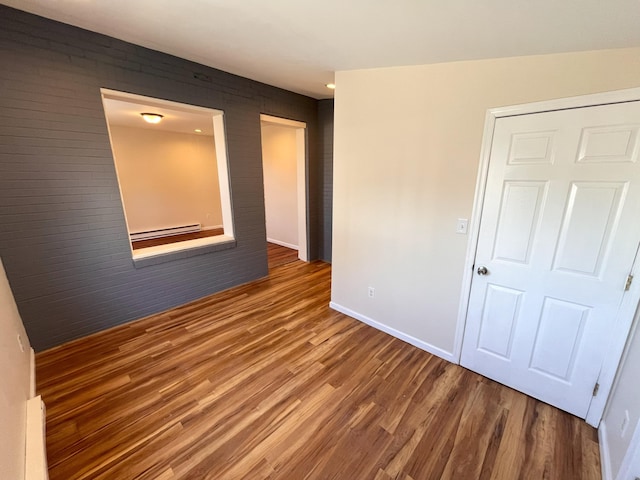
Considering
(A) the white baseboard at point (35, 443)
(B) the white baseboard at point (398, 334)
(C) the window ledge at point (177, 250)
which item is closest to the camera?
(A) the white baseboard at point (35, 443)

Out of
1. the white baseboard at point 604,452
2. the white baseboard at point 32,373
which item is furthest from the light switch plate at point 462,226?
the white baseboard at point 32,373

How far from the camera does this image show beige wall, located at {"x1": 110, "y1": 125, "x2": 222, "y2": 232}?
5.74 meters

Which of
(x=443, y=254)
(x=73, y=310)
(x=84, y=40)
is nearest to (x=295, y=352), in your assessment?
(x=443, y=254)

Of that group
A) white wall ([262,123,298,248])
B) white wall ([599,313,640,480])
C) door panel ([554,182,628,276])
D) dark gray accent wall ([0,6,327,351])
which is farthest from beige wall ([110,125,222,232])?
white wall ([599,313,640,480])

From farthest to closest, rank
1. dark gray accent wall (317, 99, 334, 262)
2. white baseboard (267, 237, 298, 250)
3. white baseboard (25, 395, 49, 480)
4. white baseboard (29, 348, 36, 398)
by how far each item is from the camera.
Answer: white baseboard (267, 237, 298, 250) → dark gray accent wall (317, 99, 334, 262) → white baseboard (29, 348, 36, 398) → white baseboard (25, 395, 49, 480)

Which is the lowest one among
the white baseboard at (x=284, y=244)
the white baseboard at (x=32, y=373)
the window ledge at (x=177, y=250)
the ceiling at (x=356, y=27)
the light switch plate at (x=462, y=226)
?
the white baseboard at (x=32, y=373)

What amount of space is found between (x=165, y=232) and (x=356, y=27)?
248 inches

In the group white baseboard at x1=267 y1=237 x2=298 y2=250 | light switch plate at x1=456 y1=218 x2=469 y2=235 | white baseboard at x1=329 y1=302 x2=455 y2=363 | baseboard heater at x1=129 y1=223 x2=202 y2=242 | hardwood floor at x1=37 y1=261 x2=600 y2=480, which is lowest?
hardwood floor at x1=37 y1=261 x2=600 y2=480

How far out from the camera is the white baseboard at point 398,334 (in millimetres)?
2346

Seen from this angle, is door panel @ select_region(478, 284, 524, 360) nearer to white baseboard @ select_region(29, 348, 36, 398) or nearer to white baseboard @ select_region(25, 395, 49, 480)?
white baseboard @ select_region(25, 395, 49, 480)

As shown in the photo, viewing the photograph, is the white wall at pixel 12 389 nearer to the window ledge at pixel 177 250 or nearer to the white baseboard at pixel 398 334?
the window ledge at pixel 177 250

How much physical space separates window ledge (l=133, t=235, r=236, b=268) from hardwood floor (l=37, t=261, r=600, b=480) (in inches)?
28.2

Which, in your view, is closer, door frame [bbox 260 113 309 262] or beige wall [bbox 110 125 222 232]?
door frame [bbox 260 113 309 262]

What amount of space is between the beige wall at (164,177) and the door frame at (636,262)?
21.6 ft
